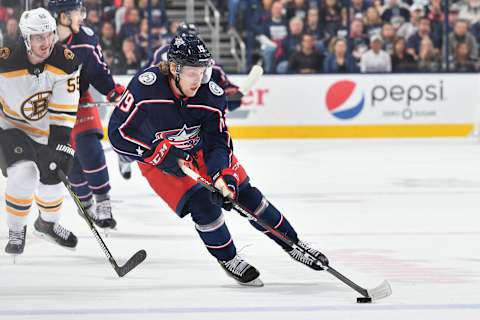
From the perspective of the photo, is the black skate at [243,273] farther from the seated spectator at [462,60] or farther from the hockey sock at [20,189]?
the seated spectator at [462,60]

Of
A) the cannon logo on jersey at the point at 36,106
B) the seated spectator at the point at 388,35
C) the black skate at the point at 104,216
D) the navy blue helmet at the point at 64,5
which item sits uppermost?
the navy blue helmet at the point at 64,5

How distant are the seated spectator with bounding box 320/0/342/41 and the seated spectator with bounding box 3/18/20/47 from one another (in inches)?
130

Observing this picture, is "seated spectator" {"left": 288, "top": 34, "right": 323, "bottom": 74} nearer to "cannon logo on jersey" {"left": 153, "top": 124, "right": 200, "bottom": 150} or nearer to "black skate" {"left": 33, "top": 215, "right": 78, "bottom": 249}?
"black skate" {"left": 33, "top": 215, "right": 78, "bottom": 249}

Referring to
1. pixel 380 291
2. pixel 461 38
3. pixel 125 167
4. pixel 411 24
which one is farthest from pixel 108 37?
pixel 380 291

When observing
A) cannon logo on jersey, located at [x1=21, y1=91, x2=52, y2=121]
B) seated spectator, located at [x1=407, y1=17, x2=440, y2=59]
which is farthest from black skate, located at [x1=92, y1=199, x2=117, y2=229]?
seated spectator, located at [x1=407, y1=17, x2=440, y2=59]

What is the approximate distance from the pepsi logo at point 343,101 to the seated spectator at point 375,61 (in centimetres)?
26

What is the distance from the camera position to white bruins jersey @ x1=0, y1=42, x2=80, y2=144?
13.8 ft

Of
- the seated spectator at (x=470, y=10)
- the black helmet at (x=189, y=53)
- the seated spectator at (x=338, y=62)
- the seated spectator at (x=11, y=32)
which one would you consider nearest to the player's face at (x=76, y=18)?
the black helmet at (x=189, y=53)

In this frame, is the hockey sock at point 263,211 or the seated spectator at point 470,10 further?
the seated spectator at point 470,10

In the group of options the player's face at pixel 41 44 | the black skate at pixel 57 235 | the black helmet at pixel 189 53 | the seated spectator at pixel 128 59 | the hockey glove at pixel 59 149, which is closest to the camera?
the black helmet at pixel 189 53

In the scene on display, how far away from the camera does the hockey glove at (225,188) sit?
357 cm

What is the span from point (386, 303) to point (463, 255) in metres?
1.04

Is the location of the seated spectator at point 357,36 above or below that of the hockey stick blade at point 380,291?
above

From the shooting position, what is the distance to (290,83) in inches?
384
